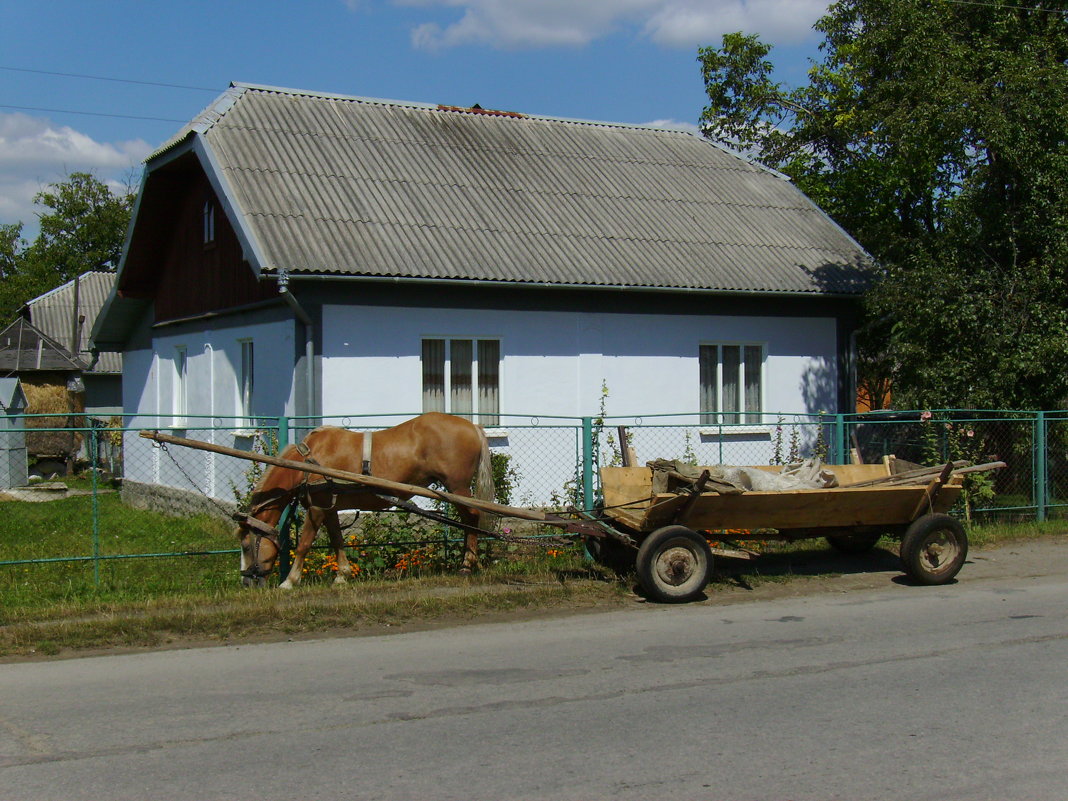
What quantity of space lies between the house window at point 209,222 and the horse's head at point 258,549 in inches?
328

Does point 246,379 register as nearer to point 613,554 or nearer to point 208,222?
point 208,222

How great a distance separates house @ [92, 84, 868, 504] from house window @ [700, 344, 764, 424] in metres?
0.03

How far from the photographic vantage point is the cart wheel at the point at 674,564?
923 centimetres

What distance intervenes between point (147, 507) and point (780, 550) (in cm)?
1162

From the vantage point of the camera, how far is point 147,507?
18.9 meters

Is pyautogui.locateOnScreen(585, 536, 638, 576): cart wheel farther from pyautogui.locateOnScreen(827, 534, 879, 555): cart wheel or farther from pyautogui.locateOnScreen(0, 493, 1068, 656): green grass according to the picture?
pyautogui.locateOnScreen(827, 534, 879, 555): cart wheel

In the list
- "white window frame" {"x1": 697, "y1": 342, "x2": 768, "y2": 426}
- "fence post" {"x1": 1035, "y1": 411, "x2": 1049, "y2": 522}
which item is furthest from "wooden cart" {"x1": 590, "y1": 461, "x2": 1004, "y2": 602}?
"white window frame" {"x1": 697, "y1": 342, "x2": 768, "y2": 426}

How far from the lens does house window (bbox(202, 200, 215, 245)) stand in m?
16.8

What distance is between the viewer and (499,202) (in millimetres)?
16281

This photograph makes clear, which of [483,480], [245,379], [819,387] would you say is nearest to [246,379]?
[245,379]

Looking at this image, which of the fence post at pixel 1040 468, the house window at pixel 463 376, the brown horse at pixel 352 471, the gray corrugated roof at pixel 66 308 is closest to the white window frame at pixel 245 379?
the house window at pixel 463 376

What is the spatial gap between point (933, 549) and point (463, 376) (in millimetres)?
6656

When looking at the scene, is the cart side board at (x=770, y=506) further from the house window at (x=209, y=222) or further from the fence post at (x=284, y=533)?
the house window at (x=209, y=222)

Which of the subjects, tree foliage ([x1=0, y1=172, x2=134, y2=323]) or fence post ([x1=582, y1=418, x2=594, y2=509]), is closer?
fence post ([x1=582, y1=418, x2=594, y2=509])
